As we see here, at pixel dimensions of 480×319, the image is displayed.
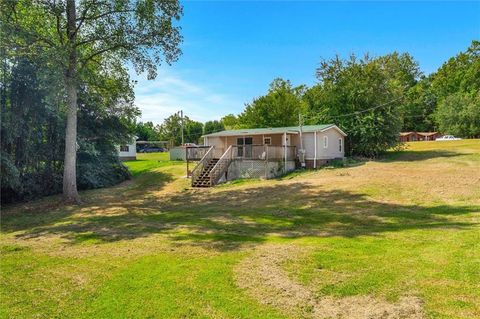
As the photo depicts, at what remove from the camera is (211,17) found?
1725 cm

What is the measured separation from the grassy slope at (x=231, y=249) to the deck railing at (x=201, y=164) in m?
5.47

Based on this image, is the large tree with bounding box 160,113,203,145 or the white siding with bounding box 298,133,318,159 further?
the large tree with bounding box 160,113,203,145

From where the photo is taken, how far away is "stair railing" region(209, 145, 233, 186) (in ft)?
70.3

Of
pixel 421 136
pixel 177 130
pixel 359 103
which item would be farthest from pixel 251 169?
pixel 421 136

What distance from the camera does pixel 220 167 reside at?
72.9 feet

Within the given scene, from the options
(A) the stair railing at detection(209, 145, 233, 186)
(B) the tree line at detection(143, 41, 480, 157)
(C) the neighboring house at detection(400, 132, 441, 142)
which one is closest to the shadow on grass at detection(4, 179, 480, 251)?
(A) the stair railing at detection(209, 145, 233, 186)

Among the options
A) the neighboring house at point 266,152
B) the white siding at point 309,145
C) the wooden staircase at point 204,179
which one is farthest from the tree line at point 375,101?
the wooden staircase at point 204,179

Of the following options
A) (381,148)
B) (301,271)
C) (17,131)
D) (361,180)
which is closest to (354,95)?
(381,148)

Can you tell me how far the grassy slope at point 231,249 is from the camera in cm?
486

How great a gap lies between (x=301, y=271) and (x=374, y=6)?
13.2 metres

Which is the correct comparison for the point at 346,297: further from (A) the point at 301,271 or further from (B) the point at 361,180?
(B) the point at 361,180

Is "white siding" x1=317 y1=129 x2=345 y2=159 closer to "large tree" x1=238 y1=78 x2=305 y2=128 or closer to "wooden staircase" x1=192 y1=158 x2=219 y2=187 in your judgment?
"wooden staircase" x1=192 y1=158 x2=219 y2=187

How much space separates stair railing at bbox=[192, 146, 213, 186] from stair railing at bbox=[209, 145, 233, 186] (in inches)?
41.8

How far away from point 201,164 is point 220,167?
1312mm
